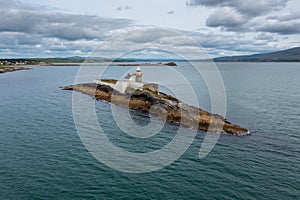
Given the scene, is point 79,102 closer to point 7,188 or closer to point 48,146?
point 48,146

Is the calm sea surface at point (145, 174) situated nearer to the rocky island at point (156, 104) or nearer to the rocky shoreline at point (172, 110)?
Answer: the rocky shoreline at point (172, 110)

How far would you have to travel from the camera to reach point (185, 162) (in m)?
23.6

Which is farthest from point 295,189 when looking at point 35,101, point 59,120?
point 35,101

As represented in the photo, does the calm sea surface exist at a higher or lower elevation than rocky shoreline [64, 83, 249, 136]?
lower

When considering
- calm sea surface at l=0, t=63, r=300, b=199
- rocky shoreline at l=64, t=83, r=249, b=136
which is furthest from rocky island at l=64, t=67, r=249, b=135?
calm sea surface at l=0, t=63, r=300, b=199

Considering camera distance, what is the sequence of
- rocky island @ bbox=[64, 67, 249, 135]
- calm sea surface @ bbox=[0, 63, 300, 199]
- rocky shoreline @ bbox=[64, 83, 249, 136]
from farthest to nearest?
1. rocky island @ bbox=[64, 67, 249, 135]
2. rocky shoreline @ bbox=[64, 83, 249, 136]
3. calm sea surface @ bbox=[0, 63, 300, 199]

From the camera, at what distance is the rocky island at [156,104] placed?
35.3 m

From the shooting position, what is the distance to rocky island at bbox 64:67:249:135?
35281mm

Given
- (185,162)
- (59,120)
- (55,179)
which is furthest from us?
(59,120)

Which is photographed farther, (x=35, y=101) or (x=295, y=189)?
(x=35, y=101)

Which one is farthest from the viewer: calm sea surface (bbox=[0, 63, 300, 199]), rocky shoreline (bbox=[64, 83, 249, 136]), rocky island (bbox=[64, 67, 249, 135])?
rocky island (bbox=[64, 67, 249, 135])

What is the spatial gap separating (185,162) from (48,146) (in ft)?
46.7

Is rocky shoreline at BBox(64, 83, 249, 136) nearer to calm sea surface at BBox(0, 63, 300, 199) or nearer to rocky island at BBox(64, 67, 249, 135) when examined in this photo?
rocky island at BBox(64, 67, 249, 135)

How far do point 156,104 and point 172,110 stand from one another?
479 centimetres
